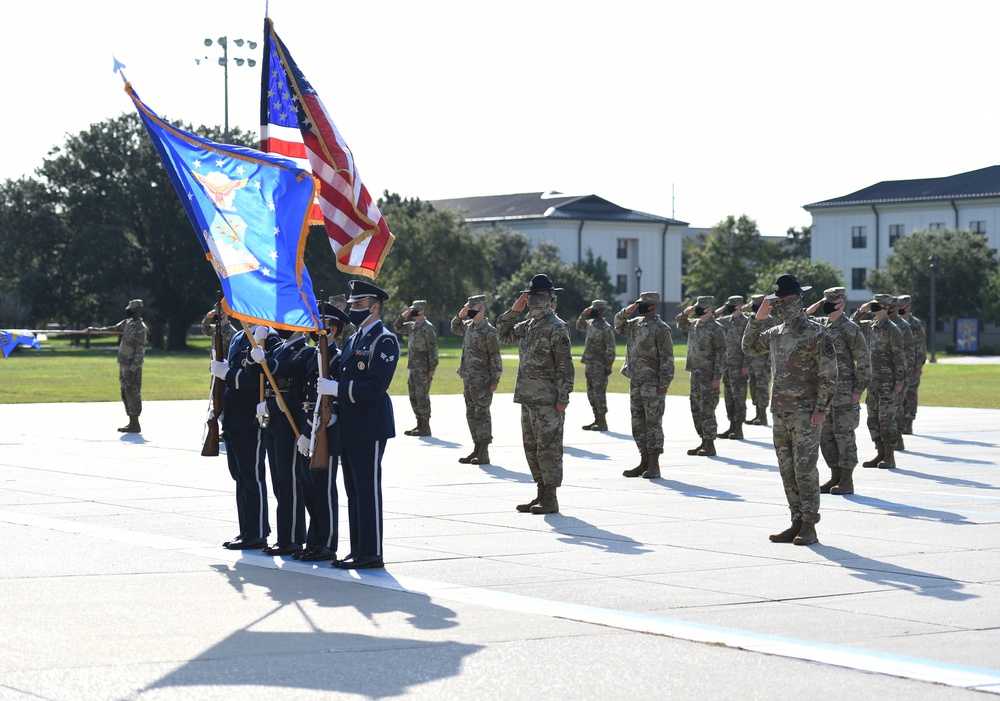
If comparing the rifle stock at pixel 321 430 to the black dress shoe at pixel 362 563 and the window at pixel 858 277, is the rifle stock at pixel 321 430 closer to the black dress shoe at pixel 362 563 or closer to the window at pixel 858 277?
the black dress shoe at pixel 362 563

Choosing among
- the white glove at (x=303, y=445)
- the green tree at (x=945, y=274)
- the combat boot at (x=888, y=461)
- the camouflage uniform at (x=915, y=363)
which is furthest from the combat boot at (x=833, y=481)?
the green tree at (x=945, y=274)

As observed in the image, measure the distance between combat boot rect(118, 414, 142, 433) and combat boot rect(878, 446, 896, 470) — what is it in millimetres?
11460

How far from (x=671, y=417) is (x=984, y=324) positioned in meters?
59.3

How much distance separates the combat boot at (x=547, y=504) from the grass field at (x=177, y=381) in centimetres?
1934

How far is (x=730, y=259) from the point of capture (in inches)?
3962

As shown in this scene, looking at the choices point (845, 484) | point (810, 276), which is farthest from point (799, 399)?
point (810, 276)

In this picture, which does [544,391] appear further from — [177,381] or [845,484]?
[177,381]

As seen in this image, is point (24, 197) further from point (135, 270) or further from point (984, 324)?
point (984, 324)

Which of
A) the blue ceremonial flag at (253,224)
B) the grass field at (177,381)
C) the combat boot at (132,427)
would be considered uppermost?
the blue ceremonial flag at (253,224)

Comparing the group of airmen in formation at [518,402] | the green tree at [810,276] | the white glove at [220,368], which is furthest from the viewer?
the green tree at [810,276]

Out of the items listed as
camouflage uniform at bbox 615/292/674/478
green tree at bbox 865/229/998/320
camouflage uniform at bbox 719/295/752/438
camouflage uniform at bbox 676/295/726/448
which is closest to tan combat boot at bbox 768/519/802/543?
camouflage uniform at bbox 615/292/674/478

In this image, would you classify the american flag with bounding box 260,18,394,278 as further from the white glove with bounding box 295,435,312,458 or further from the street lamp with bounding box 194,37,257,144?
the street lamp with bounding box 194,37,257,144

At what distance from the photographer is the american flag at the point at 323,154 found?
34.4 feet

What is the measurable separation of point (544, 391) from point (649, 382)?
11.9 feet
